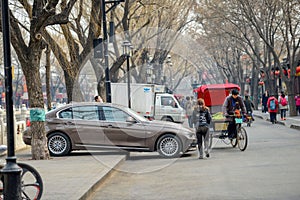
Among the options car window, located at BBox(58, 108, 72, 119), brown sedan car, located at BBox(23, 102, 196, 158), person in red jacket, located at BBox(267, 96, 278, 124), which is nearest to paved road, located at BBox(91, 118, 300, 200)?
brown sedan car, located at BBox(23, 102, 196, 158)

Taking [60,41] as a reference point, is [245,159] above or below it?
below

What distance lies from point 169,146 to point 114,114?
1.73 metres

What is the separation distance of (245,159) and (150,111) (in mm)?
21115

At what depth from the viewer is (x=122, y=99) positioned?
124 feet

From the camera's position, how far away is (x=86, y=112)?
17.9 metres

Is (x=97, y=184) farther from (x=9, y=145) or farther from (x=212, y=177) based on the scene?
(x=9, y=145)

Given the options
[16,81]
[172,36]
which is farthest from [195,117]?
[16,81]

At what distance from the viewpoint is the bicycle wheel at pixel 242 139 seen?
60.8ft

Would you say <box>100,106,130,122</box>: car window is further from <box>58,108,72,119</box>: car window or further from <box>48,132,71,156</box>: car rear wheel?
<box>48,132,71,156</box>: car rear wheel

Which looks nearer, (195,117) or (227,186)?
(227,186)

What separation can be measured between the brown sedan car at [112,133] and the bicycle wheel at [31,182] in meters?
8.31

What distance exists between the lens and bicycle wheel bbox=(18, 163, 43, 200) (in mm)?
9078

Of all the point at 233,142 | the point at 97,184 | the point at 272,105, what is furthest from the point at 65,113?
the point at 272,105

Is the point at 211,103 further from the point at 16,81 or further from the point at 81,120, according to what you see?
the point at 16,81
